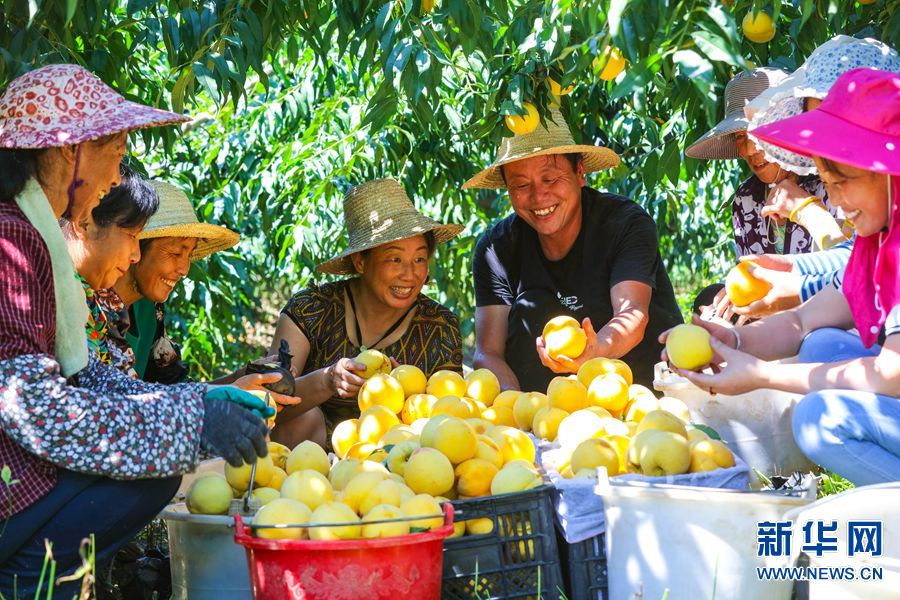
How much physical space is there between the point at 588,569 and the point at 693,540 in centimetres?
36

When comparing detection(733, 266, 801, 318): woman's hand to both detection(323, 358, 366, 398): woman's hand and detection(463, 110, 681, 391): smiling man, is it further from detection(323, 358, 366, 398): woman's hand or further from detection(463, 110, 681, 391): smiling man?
detection(323, 358, 366, 398): woman's hand

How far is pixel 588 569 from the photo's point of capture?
244cm

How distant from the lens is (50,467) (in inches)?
85.9

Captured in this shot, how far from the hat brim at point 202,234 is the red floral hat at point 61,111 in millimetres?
1043

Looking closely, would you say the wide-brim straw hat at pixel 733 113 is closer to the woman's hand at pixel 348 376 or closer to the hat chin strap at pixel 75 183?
the woman's hand at pixel 348 376

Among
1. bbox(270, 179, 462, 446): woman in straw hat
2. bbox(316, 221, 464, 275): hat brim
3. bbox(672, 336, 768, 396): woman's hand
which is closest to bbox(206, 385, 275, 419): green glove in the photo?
bbox(672, 336, 768, 396): woman's hand

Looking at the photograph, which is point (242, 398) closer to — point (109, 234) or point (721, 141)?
point (109, 234)

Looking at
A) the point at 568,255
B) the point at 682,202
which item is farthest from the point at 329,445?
the point at 682,202

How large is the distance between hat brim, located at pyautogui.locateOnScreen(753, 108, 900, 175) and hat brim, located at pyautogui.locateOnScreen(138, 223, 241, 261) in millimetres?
2092

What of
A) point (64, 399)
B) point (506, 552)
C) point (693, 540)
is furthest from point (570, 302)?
point (64, 399)

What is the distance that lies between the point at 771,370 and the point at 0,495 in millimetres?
1794

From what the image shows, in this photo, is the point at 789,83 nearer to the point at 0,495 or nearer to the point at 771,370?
the point at 771,370

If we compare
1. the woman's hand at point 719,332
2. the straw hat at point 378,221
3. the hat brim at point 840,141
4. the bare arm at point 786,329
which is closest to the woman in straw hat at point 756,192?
the bare arm at point 786,329

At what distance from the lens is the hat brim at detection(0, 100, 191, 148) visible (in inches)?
86.8
